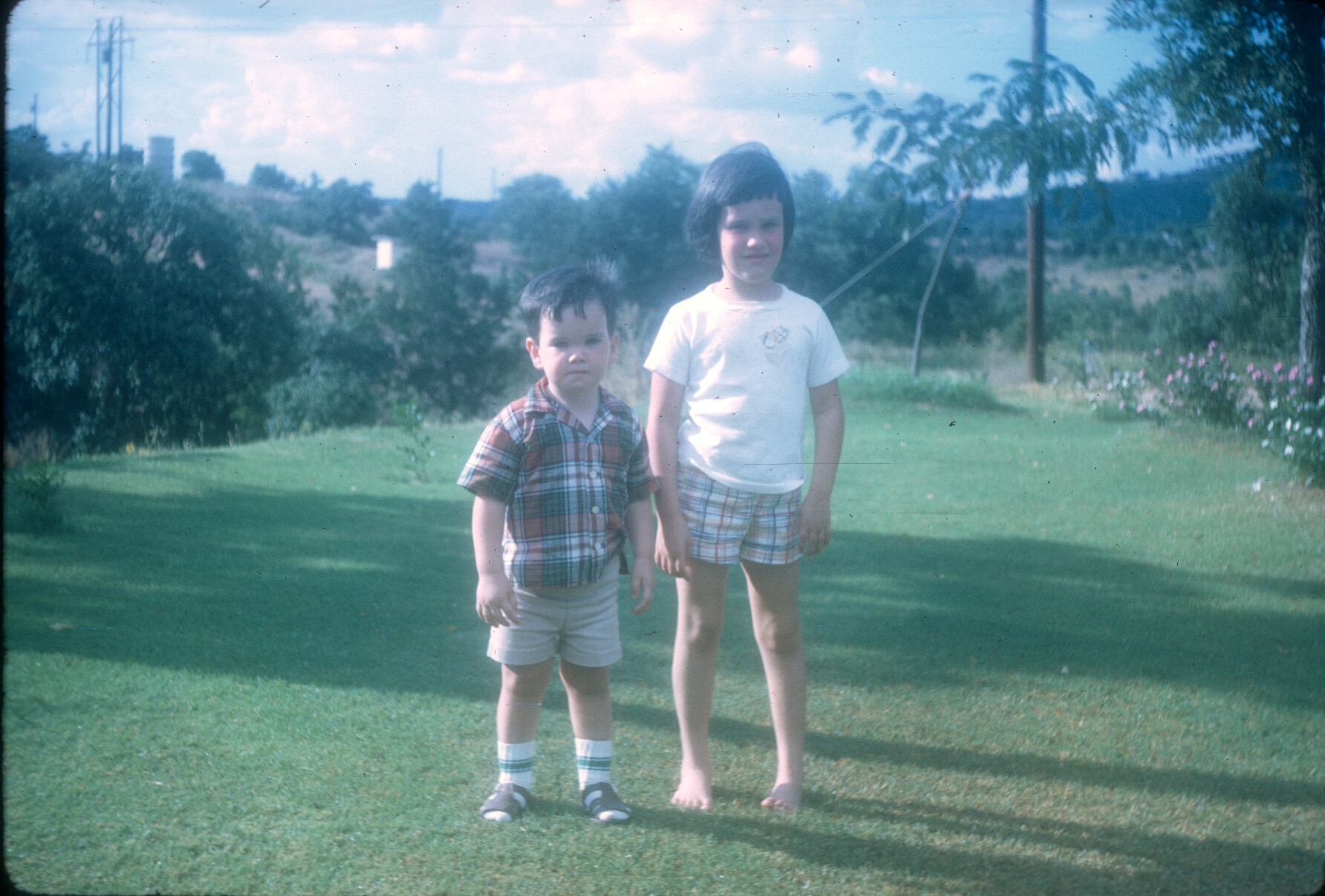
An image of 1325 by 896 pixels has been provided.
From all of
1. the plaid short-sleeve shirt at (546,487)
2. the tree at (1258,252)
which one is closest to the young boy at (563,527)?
the plaid short-sleeve shirt at (546,487)

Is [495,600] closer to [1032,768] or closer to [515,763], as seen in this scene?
[515,763]

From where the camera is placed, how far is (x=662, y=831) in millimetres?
2318

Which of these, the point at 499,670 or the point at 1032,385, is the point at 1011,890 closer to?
the point at 499,670

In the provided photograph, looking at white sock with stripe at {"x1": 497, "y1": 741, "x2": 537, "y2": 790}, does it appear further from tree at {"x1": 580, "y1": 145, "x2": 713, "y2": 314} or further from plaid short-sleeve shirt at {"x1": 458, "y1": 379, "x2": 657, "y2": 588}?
tree at {"x1": 580, "y1": 145, "x2": 713, "y2": 314}

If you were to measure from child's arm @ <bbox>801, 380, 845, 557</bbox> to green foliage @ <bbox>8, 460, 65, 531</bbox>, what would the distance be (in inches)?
168

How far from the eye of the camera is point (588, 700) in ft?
8.06

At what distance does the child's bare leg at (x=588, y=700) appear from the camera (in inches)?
96.3

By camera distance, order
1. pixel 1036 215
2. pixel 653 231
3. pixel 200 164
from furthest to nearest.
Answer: pixel 653 231 < pixel 1036 215 < pixel 200 164

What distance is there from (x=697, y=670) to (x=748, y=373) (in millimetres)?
771

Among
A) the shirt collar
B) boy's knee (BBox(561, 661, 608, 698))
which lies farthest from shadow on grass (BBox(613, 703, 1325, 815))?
the shirt collar

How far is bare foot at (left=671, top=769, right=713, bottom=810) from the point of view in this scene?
2465 millimetres

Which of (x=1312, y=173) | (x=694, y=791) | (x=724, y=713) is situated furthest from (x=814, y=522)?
(x=1312, y=173)

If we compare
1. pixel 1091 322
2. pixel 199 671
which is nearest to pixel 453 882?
pixel 199 671

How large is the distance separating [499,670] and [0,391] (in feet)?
5.68
